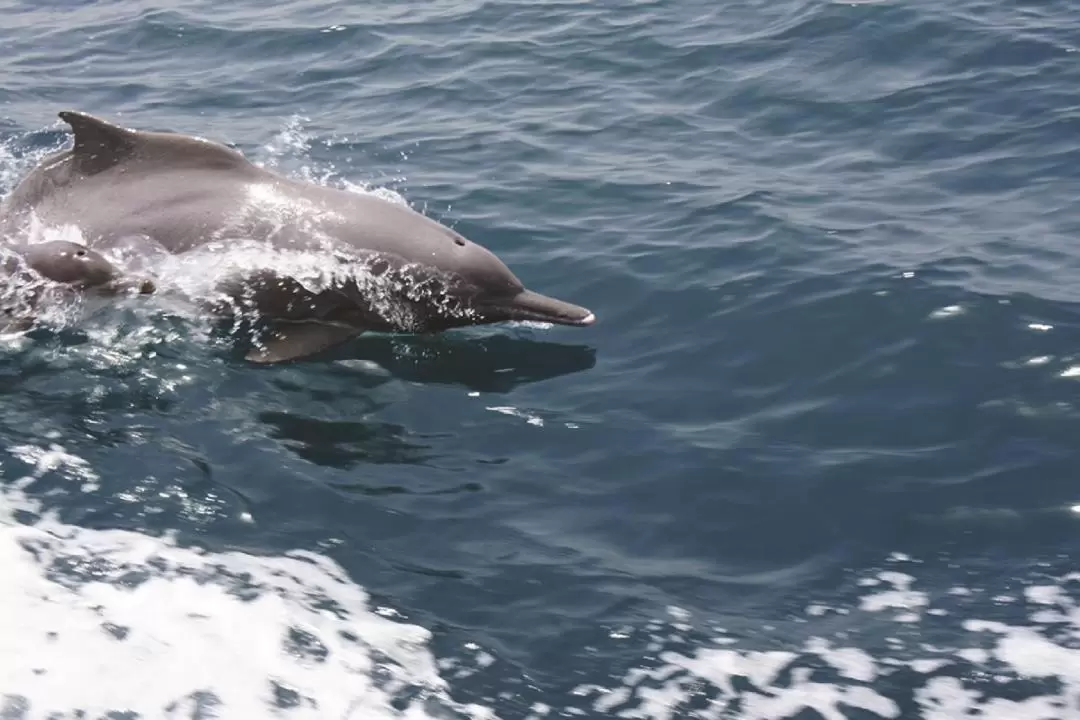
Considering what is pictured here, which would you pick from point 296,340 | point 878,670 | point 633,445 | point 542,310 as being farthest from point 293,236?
point 878,670

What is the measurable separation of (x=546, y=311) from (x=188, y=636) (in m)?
4.30

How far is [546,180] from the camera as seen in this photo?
1354 centimetres

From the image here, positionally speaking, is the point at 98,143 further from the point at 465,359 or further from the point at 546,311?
the point at 546,311

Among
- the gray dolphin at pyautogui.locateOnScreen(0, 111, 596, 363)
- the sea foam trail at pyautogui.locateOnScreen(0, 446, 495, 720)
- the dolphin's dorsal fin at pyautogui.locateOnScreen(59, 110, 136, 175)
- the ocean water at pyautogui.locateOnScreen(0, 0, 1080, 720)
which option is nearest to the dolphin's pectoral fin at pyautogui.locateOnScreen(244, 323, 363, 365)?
the gray dolphin at pyautogui.locateOnScreen(0, 111, 596, 363)

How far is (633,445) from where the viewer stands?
9.06 m

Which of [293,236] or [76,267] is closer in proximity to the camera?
[76,267]

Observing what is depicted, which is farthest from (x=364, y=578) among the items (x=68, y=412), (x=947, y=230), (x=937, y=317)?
(x=947, y=230)

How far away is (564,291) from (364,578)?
424cm

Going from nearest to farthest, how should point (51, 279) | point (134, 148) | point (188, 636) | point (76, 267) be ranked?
point (188, 636)
point (76, 267)
point (51, 279)
point (134, 148)

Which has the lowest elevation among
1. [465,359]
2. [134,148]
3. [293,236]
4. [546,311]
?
[465,359]

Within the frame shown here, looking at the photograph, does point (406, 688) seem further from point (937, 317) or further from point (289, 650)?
point (937, 317)

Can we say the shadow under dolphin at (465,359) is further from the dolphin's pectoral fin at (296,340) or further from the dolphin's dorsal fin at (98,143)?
the dolphin's dorsal fin at (98,143)

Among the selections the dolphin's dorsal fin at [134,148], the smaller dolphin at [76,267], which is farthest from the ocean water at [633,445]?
the dolphin's dorsal fin at [134,148]

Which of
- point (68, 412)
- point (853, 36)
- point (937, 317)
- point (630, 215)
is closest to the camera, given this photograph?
point (68, 412)
